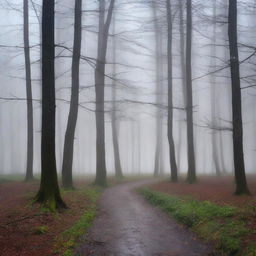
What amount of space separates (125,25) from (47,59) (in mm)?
19056

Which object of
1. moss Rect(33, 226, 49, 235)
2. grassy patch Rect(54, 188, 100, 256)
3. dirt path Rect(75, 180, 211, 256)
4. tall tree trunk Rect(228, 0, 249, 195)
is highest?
tall tree trunk Rect(228, 0, 249, 195)

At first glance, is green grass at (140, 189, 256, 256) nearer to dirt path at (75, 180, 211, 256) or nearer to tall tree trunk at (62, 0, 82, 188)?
dirt path at (75, 180, 211, 256)

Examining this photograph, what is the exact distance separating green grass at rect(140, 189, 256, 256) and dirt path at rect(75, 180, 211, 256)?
294 millimetres

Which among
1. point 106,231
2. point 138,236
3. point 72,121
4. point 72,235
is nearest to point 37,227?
point 72,235

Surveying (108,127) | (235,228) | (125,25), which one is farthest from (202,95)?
(235,228)

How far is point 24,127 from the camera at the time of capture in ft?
212

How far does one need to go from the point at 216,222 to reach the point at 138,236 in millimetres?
2088

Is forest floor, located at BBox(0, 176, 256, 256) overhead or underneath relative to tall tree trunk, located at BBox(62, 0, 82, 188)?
underneath

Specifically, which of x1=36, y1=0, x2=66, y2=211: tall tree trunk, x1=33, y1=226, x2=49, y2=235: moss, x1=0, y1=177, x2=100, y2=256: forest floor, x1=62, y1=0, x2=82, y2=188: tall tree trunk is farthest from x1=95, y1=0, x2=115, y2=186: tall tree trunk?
x1=33, y1=226, x2=49, y2=235: moss

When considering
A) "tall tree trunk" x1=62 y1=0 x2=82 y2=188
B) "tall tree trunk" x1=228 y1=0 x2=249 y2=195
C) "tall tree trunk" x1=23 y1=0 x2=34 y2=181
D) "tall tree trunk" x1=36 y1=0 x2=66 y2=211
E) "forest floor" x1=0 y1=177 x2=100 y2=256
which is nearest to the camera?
"forest floor" x1=0 y1=177 x2=100 y2=256

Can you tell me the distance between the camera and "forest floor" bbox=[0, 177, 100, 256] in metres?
7.62

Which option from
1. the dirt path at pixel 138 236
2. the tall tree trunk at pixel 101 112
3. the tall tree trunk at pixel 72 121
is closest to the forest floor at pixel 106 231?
the dirt path at pixel 138 236

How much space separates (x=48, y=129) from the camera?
39.3ft

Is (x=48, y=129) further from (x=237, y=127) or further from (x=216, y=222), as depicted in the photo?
(x=237, y=127)
